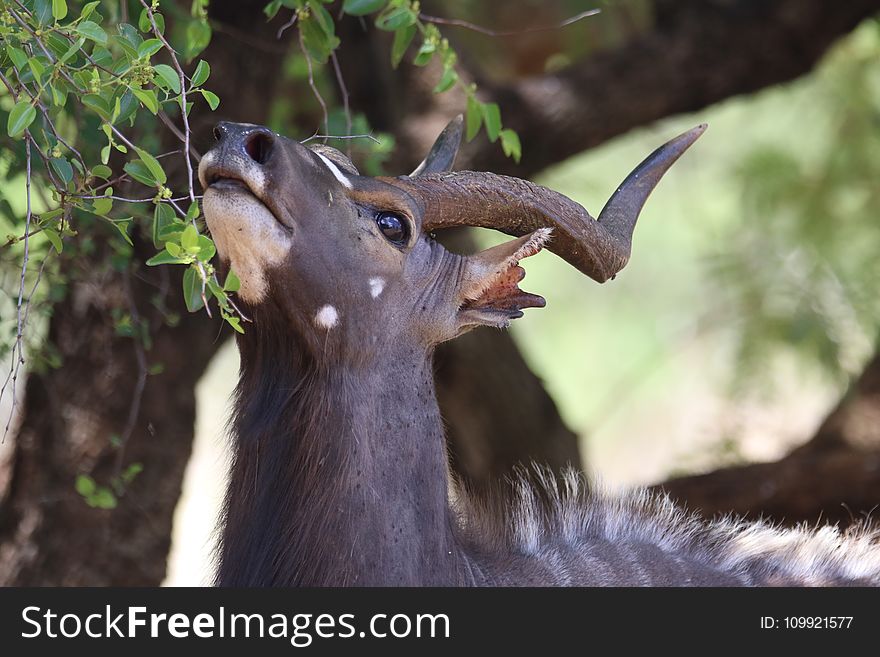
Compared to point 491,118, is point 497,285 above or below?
below

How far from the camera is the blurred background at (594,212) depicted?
6.07m

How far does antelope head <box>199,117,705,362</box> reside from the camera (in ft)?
11.8

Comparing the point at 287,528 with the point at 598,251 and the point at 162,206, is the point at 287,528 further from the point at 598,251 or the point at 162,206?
the point at 598,251

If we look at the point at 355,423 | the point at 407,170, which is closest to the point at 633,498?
the point at 355,423

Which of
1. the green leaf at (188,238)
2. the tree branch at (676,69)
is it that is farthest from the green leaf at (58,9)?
the tree branch at (676,69)

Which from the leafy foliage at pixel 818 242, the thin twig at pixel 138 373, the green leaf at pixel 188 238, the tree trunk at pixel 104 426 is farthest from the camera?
the leafy foliage at pixel 818 242

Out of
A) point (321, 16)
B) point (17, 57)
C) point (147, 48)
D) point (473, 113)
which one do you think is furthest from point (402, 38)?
point (17, 57)

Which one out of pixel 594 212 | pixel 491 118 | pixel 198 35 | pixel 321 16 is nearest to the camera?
pixel 321 16

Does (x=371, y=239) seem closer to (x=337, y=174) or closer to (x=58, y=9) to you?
(x=337, y=174)

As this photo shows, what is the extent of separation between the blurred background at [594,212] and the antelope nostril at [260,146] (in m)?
0.96

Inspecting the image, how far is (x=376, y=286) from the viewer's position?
3.87 m

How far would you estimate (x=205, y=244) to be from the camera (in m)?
3.22

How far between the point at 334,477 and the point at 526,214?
3.39 feet

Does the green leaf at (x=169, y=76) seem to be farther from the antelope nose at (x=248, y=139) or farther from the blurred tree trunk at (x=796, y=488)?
the blurred tree trunk at (x=796, y=488)
